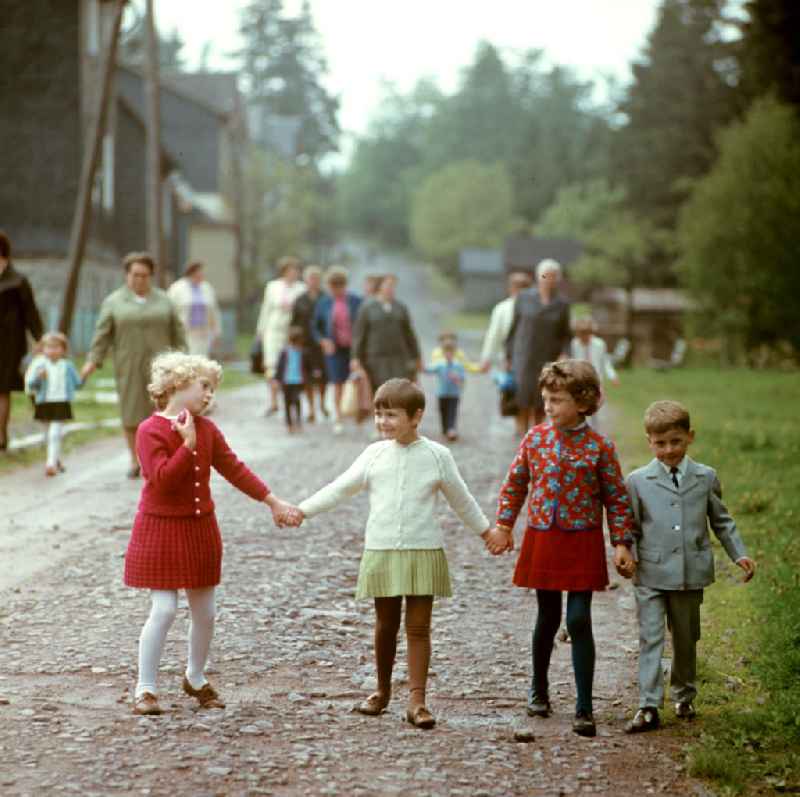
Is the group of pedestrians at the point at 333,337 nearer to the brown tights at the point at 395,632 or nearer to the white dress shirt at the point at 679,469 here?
the white dress shirt at the point at 679,469

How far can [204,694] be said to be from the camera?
593 cm

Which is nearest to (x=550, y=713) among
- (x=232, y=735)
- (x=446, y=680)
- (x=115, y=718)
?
(x=446, y=680)

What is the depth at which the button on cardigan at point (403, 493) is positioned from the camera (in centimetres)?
586

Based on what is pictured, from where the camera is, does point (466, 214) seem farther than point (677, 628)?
Yes

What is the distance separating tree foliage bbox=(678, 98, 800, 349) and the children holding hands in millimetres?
39198

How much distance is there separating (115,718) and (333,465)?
8.75 meters

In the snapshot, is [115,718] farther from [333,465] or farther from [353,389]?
[353,389]

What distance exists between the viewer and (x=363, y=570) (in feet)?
19.3

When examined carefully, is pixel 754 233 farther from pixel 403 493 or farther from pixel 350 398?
pixel 403 493

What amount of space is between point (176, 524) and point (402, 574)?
0.94 meters

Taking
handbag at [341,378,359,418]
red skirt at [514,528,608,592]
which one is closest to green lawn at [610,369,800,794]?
red skirt at [514,528,608,592]

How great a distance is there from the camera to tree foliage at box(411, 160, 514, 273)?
108 metres

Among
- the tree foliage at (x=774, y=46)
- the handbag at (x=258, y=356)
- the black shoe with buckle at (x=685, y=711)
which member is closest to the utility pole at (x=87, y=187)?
the handbag at (x=258, y=356)

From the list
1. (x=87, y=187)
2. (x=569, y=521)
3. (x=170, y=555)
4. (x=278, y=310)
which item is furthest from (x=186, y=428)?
(x=87, y=187)
